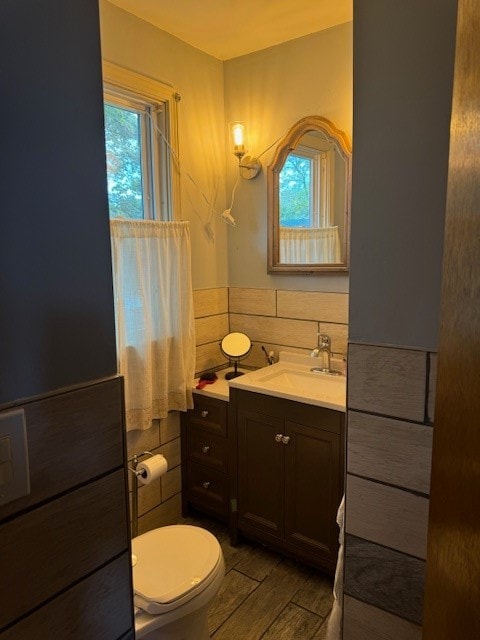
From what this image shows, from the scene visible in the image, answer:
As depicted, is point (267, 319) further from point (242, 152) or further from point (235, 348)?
point (242, 152)

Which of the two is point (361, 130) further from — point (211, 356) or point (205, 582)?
point (211, 356)

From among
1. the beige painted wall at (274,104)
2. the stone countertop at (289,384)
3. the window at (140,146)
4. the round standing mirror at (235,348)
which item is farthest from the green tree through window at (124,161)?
the stone countertop at (289,384)

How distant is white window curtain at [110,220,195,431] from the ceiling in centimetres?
93

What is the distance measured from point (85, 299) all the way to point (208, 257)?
1938 mm

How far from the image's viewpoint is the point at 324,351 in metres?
2.34

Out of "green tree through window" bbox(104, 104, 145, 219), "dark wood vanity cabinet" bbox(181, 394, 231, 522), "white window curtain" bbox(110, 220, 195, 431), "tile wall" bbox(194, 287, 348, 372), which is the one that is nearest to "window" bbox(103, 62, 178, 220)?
"green tree through window" bbox(104, 104, 145, 219)

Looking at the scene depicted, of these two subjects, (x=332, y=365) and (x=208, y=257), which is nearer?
(x=332, y=365)

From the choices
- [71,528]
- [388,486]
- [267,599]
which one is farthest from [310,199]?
[71,528]

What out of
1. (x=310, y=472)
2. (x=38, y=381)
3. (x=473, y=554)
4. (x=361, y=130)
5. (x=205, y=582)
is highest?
(x=361, y=130)

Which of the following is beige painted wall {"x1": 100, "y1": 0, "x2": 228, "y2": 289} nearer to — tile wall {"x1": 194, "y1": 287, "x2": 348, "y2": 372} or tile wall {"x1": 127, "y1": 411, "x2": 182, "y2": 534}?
tile wall {"x1": 194, "y1": 287, "x2": 348, "y2": 372}

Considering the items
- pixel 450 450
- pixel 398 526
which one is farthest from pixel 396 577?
pixel 450 450

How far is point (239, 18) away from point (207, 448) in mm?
2116

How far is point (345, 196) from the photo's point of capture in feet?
7.30

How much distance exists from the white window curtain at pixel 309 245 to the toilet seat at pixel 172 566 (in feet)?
4.64
